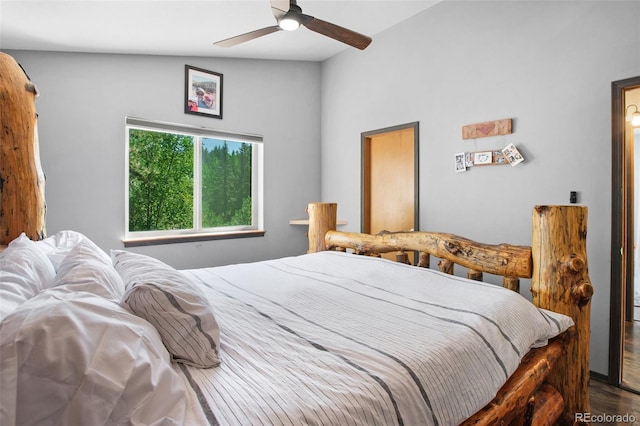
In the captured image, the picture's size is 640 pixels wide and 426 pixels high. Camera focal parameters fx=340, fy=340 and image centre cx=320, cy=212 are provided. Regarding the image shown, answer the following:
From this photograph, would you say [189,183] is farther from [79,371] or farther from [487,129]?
[79,371]

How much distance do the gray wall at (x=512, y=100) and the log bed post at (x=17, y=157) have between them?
2.98 m

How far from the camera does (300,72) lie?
4.38 meters

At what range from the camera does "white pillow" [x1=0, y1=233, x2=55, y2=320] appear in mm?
770

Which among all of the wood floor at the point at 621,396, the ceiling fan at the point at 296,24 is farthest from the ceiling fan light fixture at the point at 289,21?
the wood floor at the point at 621,396

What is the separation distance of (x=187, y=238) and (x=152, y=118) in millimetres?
1243

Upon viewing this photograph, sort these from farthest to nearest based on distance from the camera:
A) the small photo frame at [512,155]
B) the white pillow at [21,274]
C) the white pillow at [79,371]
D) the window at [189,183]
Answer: the window at [189,183] < the small photo frame at [512,155] < the white pillow at [21,274] < the white pillow at [79,371]

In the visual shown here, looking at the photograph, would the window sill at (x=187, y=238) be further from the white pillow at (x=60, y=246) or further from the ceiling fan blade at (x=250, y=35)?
the ceiling fan blade at (x=250, y=35)

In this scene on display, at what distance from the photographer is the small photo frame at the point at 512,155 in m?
2.70

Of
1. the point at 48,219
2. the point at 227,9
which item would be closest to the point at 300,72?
the point at 227,9

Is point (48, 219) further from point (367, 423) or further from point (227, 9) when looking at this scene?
point (367, 423)

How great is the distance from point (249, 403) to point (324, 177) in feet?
12.6

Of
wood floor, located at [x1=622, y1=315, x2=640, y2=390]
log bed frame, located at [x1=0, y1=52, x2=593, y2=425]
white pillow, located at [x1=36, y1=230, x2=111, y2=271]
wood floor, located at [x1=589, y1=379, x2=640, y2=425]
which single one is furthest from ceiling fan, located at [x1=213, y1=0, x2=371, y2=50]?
wood floor, located at [x1=622, y1=315, x2=640, y2=390]

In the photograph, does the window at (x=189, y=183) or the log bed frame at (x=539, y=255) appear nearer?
the log bed frame at (x=539, y=255)

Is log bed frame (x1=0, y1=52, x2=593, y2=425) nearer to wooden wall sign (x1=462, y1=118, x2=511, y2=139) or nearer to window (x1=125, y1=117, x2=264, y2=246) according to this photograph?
wooden wall sign (x1=462, y1=118, x2=511, y2=139)
